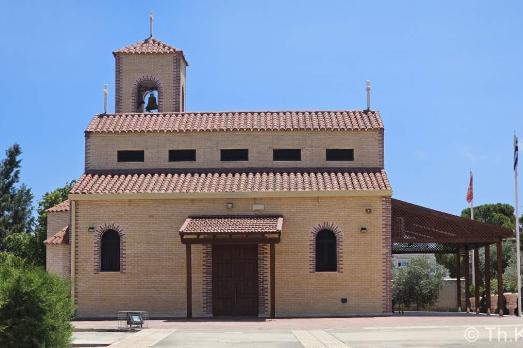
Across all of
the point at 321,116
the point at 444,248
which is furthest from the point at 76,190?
the point at 444,248

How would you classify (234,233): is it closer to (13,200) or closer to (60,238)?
(60,238)

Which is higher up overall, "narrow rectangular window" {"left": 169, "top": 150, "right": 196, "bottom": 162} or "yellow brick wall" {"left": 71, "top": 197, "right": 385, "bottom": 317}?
"narrow rectangular window" {"left": 169, "top": 150, "right": 196, "bottom": 162}

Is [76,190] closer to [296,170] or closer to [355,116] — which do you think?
[296,170]

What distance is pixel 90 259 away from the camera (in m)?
32.6

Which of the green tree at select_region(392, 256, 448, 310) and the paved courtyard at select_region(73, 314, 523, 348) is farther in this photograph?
the green tree at select_region(392, 256, 448, 310)

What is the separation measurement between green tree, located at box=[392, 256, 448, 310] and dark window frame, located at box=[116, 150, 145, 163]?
653 inches

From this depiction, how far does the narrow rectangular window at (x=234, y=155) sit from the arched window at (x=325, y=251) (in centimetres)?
431

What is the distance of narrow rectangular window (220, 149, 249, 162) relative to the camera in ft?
112

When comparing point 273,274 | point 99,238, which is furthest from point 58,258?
point 273,274

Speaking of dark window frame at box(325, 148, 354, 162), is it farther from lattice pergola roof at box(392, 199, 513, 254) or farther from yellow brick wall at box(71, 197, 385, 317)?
lattice pergola roof at box(392, 199, 513, 254)

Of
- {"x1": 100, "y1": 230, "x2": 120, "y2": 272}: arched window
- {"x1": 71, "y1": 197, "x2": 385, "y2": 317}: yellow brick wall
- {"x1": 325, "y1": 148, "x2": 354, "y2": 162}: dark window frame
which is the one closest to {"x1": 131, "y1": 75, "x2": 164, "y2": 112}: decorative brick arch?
{"x1": 71, "y1": 197, "x2": 385, "y2": 317}: yellow brick wall

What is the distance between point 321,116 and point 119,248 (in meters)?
9.27

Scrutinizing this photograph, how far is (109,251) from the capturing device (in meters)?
32.8

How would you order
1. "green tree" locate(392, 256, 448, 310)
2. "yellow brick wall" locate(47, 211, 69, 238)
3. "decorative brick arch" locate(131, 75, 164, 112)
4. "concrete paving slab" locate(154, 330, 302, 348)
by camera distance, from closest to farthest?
"concrete paving slab" locate(154, 330, 302, 348) → "yellow brick wall" locate(47, 211, 69, 238) → "decorative brick arch" locate(131, 75, 164, 112) → "green tree" locate(392, 256, 448, 310)
